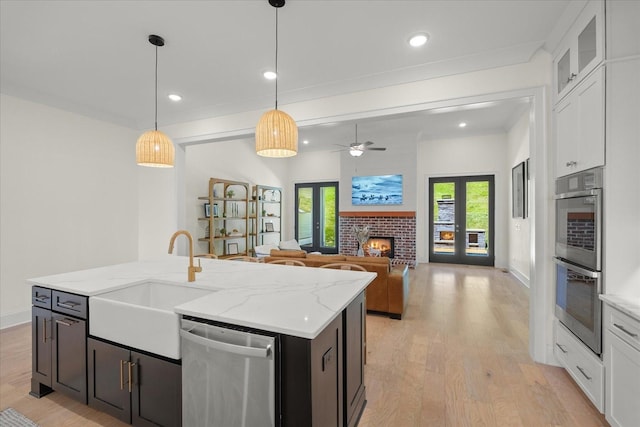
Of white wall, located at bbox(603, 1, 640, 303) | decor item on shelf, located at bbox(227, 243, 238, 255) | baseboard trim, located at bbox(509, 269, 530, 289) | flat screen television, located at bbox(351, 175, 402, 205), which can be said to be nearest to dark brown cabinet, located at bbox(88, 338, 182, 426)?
white wall, located at bbox(603, 1, 640, 303)

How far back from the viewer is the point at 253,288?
1.89 m

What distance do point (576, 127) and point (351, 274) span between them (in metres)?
2.03

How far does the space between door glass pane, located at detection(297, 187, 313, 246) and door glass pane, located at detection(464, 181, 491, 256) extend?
4.22 m

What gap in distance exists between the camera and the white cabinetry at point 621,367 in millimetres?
1579

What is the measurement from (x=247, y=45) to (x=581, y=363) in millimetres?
3731

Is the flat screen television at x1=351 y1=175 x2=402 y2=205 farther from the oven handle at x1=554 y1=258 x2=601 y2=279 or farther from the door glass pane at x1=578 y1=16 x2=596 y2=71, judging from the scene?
Result: the door glass pane at x1=578 y1=16 x2=596 y2=71

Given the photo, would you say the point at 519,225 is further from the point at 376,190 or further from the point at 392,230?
the point at 376,190

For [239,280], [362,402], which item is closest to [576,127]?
[362,402]

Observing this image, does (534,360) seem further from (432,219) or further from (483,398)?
(432,219)

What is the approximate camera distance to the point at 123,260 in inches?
188

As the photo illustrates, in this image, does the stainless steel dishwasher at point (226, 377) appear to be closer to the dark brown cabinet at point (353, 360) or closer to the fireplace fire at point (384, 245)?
the dark brown cabinet at point (353, 360)

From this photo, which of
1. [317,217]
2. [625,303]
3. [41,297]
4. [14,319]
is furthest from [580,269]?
[317,217]

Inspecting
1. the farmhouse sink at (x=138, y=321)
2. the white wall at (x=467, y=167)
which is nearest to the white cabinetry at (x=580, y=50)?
the farmhouse sink at (x=138, y=321)

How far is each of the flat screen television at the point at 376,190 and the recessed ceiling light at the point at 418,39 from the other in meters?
4.75
